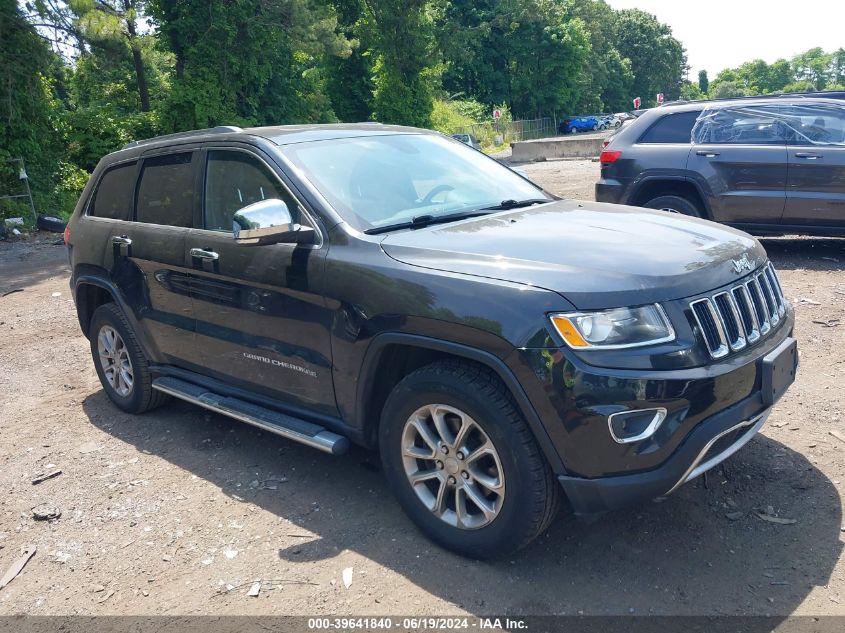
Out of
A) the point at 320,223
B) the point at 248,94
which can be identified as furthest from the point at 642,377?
the point at 248,94

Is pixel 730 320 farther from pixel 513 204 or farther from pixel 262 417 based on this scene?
pixel 262 417

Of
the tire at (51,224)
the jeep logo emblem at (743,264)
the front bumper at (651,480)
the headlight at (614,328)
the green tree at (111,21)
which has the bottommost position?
the tire at (51,224)

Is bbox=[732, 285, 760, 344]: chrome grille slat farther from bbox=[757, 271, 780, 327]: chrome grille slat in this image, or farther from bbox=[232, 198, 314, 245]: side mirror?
bbox=[232, 198, 314, 245]: side mirror

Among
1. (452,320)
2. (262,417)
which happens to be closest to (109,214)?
(262,417)

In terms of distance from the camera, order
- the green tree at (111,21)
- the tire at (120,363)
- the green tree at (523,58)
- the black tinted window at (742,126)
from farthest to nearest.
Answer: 1. the green tree at (523,58)
2. the green tree at (111,21)
3. the black tinted window at (742,126)
4. the tire at (120,363)

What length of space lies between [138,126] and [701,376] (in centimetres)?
2351

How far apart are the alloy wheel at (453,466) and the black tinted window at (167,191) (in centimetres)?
209

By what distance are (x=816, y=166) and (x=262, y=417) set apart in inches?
265

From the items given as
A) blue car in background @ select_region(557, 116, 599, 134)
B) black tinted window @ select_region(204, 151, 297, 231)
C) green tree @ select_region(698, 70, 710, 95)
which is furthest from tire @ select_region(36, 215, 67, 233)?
green tree @ select_region(698, 70, 710, 95)

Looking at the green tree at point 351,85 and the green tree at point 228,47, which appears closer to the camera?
the green tree at point 228,47

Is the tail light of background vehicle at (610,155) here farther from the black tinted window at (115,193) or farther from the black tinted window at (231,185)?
the black tinted window at (231,185)

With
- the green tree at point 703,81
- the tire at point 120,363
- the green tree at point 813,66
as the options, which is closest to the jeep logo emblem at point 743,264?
the tire at point 120,363

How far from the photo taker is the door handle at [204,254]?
4.31 metres

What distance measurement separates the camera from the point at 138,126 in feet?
77.3
